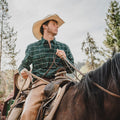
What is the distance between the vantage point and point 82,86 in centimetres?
175

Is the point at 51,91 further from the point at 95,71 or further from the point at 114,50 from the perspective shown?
the point at 114,50

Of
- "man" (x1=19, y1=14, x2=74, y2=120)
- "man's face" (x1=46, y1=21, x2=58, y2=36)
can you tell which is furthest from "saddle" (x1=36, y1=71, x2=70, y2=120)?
"man's face" (x1=46, y1=21, x2=58, y2=36)

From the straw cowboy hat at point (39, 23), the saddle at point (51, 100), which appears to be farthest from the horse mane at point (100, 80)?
the straw cowboy hat at point (39, 23)

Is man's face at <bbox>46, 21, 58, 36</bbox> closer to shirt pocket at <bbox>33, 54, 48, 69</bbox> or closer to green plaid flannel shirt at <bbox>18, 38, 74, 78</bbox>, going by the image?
green plaid flannel shirt at <bbox>18, 38, 74, 78</bbox>

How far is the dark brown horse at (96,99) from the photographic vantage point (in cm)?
142

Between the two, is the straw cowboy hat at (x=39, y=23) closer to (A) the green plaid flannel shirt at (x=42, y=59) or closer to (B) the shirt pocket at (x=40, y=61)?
(A) the green plaid flannel shirt at (x=42, y=59)

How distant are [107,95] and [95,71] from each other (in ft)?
1.08

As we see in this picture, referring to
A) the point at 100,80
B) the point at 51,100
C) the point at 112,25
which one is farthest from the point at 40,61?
the point at 112,25

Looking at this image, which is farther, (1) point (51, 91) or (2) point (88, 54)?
(2) point (88, 54)

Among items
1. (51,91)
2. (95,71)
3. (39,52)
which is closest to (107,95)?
(95,71)

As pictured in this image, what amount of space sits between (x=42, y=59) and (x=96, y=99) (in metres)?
1.72

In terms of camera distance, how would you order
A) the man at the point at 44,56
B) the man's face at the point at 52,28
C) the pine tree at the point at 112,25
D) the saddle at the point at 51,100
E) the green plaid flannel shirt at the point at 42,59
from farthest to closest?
the pine tree at the point at 112,25
the man's face at the point at 52,28
the green plaid flannel shirt at the point at 42,59
the man at the point at 44,56
the saddle at the point at 51,100

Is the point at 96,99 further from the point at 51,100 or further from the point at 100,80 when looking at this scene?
the point at 51,100

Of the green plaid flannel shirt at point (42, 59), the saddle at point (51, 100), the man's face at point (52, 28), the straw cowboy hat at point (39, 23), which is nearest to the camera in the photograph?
the saddle at point (51, 100)
